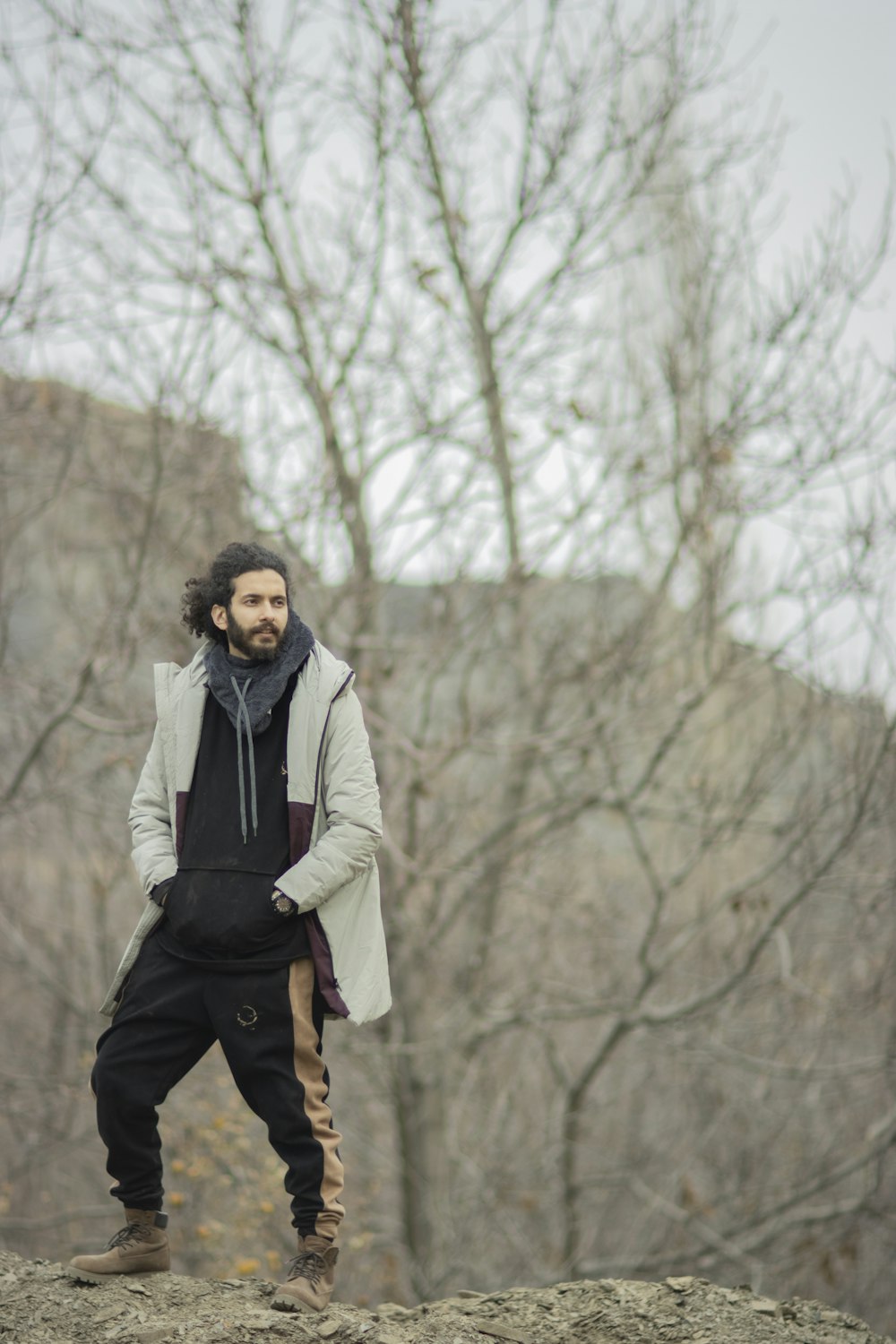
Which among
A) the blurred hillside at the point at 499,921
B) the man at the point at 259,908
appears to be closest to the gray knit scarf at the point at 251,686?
the man at the point at 259,908

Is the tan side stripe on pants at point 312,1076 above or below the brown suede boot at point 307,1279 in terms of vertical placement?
above

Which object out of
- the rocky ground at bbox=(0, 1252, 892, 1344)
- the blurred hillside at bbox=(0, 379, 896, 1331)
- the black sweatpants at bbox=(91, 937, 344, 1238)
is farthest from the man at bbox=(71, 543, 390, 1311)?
the blurred hillside at bbox=(0, 379, 896, 1331)

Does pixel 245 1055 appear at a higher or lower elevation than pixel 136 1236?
higher

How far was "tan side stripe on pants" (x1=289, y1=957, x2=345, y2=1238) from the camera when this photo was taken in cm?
318

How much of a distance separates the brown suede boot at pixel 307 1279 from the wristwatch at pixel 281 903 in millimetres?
847

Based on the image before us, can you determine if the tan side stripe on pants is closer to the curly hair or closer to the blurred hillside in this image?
the curly hair

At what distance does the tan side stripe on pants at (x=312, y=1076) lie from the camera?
3184 millimetres

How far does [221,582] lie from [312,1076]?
126cm

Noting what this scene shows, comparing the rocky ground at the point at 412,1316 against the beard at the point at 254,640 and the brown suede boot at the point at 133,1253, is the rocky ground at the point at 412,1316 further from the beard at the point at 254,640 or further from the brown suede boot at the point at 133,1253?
the beard at the point at 254,640

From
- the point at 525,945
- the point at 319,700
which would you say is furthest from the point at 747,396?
the point at 319,700

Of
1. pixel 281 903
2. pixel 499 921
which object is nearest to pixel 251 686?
pixel 281 903

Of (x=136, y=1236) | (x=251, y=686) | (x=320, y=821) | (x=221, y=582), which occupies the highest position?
(x=221, y=582)

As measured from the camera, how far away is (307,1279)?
3232 millimetres

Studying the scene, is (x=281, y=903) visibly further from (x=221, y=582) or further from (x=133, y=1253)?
(x=133, y=1253)
